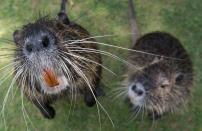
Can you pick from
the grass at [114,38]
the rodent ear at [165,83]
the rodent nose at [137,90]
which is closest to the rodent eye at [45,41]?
the rodent nose at [137,90]

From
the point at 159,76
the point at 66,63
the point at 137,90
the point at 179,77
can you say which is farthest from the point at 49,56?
the point at 179,77

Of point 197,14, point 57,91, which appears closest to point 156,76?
point 57,91

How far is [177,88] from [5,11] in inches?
94.1

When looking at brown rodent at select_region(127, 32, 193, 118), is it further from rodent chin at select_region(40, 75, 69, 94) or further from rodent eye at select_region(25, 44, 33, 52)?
rodent eye at select_region(25, 44, 33, 52)

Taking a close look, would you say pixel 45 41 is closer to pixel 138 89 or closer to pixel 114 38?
pixel 138 89

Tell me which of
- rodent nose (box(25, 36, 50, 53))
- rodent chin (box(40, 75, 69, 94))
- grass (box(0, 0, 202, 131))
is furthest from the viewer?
grass (box(0, 0, 202, 131))

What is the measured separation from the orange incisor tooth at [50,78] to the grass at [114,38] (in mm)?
1359

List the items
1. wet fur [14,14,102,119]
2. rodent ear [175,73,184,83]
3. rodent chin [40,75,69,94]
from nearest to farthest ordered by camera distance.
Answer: wet fur [14,14,102,119] → rodent chin [40,75,69,94] → rodent ear [175,73,184,83]

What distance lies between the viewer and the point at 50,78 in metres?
2.88

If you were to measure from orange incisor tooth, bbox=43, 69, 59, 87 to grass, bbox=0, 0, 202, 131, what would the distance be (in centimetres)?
136

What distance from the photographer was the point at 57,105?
14.5 ft

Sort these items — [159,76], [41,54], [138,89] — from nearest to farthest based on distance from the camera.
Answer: [41,54] → [138,89] → [159,76]

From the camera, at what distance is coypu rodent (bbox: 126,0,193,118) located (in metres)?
3.57

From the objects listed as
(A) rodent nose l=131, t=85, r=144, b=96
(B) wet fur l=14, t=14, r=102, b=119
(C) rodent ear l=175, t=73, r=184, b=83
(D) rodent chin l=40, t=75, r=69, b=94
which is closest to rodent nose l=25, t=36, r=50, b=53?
(B) wet fur l=14, t=14, r=102, b=119
